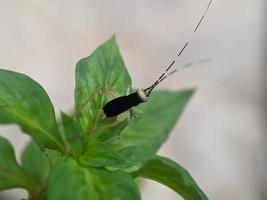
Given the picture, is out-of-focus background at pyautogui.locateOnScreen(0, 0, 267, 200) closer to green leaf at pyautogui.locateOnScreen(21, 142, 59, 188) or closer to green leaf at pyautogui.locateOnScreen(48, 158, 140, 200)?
green leaf at pyautogui.locateOnScreen(21, 142, 59, 188)

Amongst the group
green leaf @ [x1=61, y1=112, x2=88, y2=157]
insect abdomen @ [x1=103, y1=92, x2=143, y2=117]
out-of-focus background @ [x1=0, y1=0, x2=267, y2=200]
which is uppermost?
insect abdomen @ [x1=103, y1=92, x2=143, y2=117]

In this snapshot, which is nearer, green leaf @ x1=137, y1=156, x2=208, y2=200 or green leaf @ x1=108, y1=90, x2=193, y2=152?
green leaf @ x1=137, y1=156, x2=208, y2=200

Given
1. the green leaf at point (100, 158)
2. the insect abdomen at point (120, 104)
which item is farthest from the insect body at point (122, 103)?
the green leaf at point (100, 158)

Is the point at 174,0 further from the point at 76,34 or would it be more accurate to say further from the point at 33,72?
the point at 33,72

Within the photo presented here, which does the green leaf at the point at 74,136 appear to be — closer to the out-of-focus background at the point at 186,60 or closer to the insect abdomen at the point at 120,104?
the insect abdomen at the point at 120,104

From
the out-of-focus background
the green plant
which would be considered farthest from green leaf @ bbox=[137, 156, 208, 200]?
the out-of-focus background

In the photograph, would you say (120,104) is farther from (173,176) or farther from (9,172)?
(9,172)

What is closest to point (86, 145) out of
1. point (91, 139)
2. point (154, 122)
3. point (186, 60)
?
point (91, 139)
